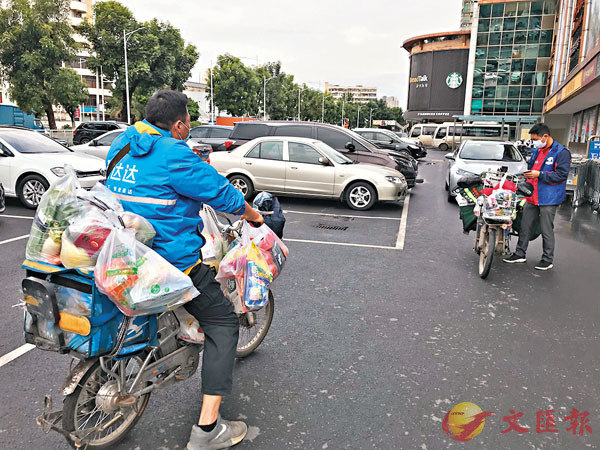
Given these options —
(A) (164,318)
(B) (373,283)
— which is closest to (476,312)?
(B) (373,283)

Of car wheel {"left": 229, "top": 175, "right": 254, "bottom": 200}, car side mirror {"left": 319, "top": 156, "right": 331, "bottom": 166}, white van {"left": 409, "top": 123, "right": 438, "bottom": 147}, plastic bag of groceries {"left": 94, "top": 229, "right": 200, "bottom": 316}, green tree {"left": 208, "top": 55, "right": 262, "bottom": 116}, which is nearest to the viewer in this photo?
plastic bag of groceries {"left": 94, "top": 229, "right": 200, "bottom": 316}

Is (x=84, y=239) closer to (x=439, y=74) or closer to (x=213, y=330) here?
(x=213, y=330)

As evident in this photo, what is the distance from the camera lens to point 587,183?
12531 mm

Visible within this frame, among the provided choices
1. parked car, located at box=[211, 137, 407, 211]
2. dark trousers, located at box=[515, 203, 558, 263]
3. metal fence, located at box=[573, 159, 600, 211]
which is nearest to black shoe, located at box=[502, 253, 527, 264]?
dark trousers, located at box=[515, 203, 558, 263]

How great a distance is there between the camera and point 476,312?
197 inches

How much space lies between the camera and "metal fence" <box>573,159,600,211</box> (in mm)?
11930

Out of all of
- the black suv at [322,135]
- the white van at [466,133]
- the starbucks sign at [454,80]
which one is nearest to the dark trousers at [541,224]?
the black suv at [322,135]

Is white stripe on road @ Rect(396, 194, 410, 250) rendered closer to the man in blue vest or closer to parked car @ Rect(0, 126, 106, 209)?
the man in blue vest

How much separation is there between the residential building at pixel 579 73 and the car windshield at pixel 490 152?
2.61 meters

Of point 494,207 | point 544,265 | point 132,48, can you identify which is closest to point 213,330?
point 494,207

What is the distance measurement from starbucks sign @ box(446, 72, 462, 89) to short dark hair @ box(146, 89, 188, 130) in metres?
75.8

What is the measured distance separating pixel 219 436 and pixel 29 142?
9633 mm

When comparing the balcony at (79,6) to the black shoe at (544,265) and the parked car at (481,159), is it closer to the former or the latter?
the parked car at (481,159)

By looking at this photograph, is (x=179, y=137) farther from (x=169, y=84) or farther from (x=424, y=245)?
(x=169, y=84)
